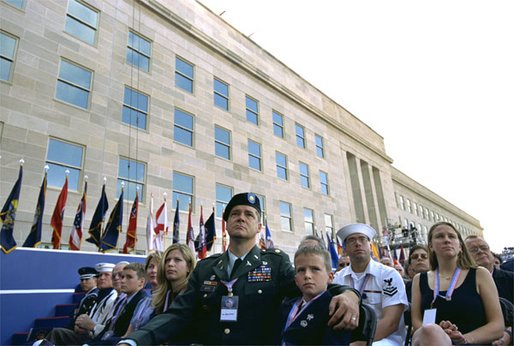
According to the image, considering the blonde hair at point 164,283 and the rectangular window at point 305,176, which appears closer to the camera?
the blonde hair at point 164,283

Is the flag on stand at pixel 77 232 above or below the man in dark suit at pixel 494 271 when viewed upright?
above

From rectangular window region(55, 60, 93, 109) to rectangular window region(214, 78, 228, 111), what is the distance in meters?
6.87

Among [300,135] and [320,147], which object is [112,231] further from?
[320,147]

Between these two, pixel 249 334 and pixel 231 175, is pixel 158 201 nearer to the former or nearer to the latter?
pixel 231 175

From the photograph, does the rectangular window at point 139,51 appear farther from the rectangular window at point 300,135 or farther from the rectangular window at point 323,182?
the rectangular window at point 323,182

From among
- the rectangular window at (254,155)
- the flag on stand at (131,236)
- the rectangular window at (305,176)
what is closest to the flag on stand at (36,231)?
the flag on stand at (131,236)

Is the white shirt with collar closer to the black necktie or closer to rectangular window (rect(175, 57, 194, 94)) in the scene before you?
the black necktie

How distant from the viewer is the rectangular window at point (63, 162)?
10.8m

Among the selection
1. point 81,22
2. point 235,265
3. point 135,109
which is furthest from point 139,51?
point 235,265

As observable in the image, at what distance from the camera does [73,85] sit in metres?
12.1

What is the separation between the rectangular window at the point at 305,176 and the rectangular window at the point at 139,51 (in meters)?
11.8

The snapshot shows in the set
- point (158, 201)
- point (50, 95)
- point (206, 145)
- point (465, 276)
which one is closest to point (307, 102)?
point (206, 145)

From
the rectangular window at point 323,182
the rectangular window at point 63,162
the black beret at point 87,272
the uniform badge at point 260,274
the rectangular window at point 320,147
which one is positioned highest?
the rectangular window at point 320,147

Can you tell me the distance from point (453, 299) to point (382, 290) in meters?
0.70
